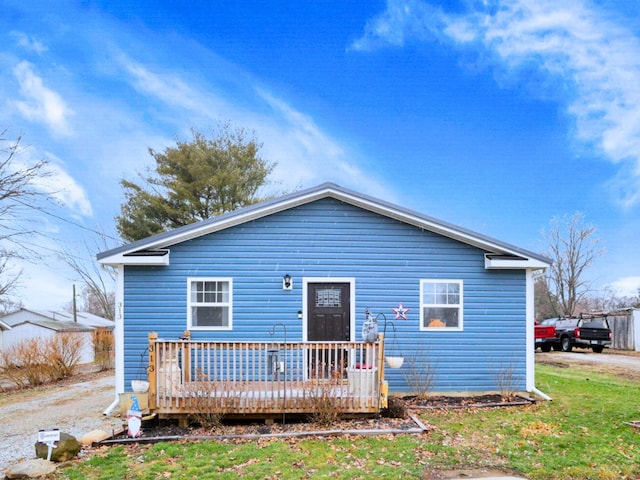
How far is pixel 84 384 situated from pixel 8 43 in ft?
34.4

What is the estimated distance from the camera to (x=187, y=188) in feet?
83.5

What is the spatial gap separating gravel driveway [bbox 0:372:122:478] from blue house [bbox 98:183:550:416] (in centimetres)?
Result: 111

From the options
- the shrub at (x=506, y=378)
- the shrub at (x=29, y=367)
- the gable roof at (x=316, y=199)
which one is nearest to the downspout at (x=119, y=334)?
the gable roof at (x=316, y=199)

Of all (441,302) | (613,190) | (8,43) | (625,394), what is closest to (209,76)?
(8,43)

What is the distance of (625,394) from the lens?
9.84m

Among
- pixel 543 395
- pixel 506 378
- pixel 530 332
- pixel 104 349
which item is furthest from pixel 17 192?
pixel 543 395

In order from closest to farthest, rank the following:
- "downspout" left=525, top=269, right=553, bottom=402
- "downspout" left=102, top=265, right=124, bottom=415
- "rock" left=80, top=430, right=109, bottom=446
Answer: "rock" left=80, top=430, right=109, bottom=446, "downspout" left=102, top=265, right=124, bottom=415, "downspout" left=525, top=269, right=553, bottom=402

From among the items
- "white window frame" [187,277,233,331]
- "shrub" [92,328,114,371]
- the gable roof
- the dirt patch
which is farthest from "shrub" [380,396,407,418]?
"shrub" [92,328,114,371]

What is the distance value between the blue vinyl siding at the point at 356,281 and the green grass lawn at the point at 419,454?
2.03 m

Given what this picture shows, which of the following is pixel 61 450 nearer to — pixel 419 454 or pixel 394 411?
pixel 419 454

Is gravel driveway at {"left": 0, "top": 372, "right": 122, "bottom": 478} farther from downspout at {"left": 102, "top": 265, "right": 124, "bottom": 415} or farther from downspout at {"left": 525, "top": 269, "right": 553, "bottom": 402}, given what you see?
downspout at {"left": 525, "top": 269, "right": 553, "bottom": 402}

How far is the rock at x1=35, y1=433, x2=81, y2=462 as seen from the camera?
5.73 m

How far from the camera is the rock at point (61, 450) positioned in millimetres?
5734

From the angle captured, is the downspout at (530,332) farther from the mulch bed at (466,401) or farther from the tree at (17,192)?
the tree at (17,192)
